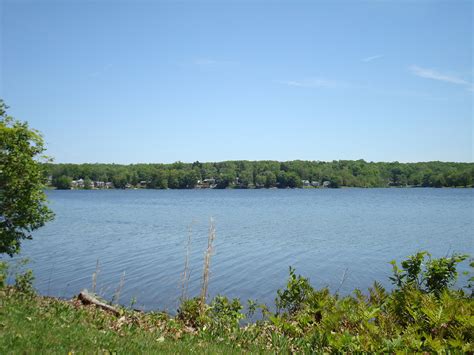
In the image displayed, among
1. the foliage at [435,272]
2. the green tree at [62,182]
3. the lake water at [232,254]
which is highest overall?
the foliage at [435,272]

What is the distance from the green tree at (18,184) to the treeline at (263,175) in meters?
164

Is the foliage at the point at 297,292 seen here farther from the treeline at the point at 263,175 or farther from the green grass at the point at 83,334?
the treeline at the point at 263,175

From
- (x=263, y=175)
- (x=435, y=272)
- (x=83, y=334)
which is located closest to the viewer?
(x=83, y=334)

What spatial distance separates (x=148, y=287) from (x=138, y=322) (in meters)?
10.3

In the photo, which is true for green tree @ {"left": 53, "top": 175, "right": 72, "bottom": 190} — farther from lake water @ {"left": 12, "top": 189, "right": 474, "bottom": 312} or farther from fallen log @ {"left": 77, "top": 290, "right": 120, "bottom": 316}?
fallen log @ {"left": 77, "top": 290, "right": 120, "bottom": 316}

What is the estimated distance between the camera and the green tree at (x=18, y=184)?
40.3ft

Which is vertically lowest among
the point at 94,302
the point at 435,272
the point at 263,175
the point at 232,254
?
the point at 232,254

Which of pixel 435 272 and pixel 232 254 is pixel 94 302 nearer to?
pixel 435 272

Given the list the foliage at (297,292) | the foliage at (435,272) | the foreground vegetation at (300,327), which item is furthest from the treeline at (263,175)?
the foliage at (435,272)

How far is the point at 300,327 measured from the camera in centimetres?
679

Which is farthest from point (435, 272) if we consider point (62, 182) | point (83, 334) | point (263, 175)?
point (62, 182)

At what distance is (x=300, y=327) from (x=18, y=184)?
9768 millimetres

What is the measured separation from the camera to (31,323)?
692 centimetres

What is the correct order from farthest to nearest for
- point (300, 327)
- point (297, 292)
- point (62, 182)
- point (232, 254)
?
point (62, 182), point (232, 254), point (297, 292), point (300, 327)
